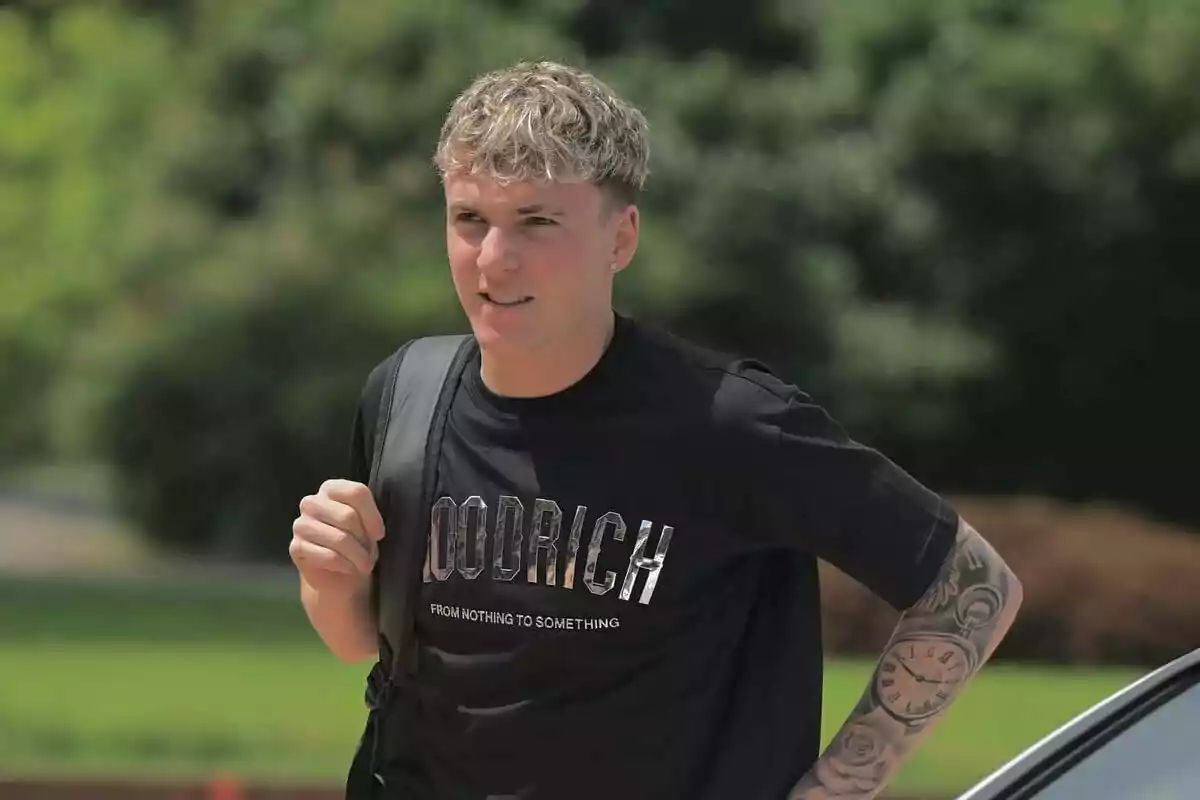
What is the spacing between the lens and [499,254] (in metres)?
1.69

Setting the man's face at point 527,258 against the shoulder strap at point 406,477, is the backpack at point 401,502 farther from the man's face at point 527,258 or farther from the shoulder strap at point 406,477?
the man's face at point 527,258

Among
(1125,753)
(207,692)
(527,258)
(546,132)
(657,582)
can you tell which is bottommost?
(207,692)

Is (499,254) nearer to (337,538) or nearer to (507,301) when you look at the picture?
(507,301)

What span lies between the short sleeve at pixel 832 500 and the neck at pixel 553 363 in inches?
6.6

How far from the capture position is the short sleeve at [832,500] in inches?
65.1

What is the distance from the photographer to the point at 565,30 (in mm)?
8562

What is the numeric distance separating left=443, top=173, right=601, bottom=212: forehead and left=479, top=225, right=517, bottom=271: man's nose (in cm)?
3

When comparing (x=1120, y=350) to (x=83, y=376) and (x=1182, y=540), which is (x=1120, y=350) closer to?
(x=1182, y=540)

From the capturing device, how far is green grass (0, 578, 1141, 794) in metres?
6.83

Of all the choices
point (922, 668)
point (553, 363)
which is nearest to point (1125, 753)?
point (922, 668)

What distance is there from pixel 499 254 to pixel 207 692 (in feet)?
20.1

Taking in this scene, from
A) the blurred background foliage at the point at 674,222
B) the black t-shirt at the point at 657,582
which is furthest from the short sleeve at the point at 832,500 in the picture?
the blurred background foliage at the point at 674,222

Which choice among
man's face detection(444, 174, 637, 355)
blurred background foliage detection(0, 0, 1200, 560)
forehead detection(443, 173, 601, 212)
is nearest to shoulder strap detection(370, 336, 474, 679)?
man's face detection(444, 174, 637, 355)

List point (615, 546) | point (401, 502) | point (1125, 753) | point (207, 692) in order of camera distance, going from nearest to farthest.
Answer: point (1125, 753)
point (615, 546)
point (401, 502)
point (207, 692)
